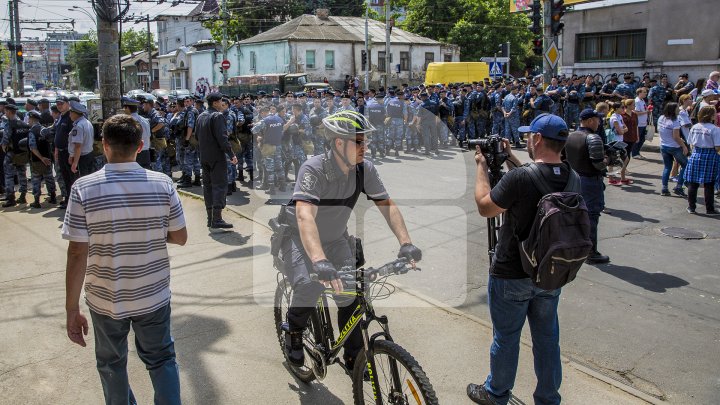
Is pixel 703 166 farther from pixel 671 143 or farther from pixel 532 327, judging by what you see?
pixel 532 327

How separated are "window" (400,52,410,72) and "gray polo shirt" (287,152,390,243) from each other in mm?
46805

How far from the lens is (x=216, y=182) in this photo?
875cm

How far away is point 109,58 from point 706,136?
921 cm

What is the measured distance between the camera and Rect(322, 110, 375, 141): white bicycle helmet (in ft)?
11.9

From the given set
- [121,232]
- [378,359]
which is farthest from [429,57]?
[121,232]

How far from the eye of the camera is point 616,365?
4.65 m

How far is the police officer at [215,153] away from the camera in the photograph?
340 inches

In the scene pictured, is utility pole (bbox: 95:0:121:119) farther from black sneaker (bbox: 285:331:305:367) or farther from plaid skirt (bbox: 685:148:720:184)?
plaid skirt (bbox: 685:148:720:184)

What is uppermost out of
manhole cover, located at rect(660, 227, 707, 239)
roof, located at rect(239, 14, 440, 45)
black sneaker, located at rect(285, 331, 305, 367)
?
roof, located at rect(239, 14, 440, 45)

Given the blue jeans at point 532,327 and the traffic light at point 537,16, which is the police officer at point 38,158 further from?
the traffic light at point 537,16

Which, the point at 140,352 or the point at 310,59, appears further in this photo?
the point at 310,59

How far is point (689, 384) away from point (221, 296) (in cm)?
409

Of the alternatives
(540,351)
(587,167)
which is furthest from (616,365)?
(587,167)

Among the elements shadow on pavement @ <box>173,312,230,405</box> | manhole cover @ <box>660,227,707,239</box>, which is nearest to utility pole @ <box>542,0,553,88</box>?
manhole cover @ <box>660,227,707,239</box>
